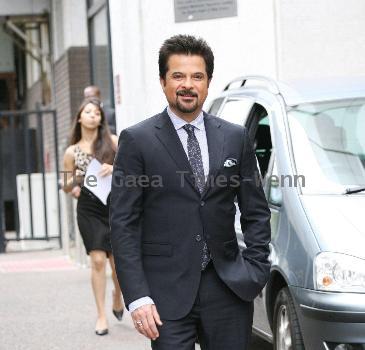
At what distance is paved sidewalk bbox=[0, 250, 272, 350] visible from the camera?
790 centimetres

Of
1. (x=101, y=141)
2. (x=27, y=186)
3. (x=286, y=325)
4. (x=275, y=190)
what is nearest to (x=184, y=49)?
(x=275, y=190)

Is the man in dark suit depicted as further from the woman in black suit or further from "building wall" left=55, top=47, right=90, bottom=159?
"building wall" left=55, top=47, right=90, bottom=159

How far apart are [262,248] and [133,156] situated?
0.68 m

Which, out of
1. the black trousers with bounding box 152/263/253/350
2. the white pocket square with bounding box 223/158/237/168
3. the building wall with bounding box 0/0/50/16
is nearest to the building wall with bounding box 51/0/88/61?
the building wall with bounding box 0/0/50/16

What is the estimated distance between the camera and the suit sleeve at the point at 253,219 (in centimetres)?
438

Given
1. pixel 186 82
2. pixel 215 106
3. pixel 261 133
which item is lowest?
pixel 261 133

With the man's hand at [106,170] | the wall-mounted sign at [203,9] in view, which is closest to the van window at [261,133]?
the man's hand at [106,170]

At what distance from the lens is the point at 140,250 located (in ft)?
13.9

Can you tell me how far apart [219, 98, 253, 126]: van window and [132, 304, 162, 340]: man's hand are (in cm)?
294

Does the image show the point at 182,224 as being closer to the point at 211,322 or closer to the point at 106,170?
the point at 211,322

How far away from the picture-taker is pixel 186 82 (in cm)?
424

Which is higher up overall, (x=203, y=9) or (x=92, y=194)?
(x=203, y=9)

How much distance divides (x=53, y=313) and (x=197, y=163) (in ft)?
17.8

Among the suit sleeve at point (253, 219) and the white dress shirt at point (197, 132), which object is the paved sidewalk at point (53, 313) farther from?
the white dress shirt at point (197, 132)
